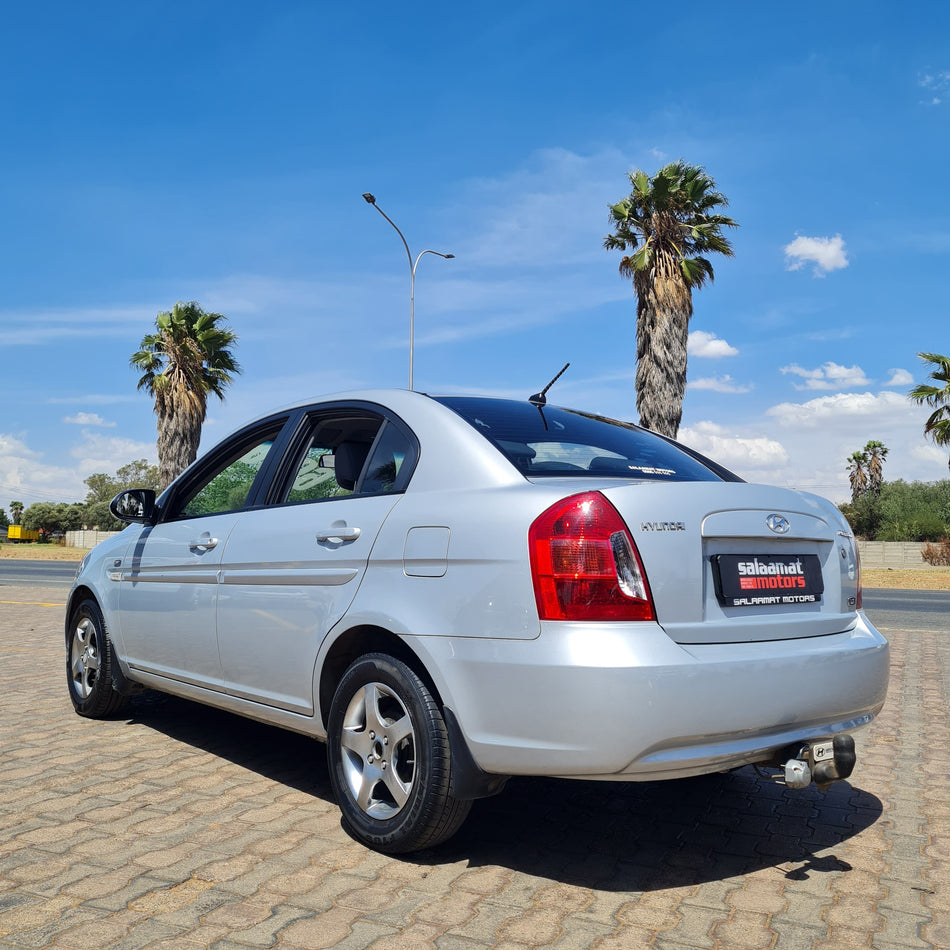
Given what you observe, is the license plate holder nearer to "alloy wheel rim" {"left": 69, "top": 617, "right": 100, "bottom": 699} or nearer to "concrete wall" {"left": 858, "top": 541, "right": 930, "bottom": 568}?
"alloy wheel rim" {"left": 69, "top": 617, "right": 100, "bottom": 699}

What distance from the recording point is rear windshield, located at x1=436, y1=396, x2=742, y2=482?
336cm

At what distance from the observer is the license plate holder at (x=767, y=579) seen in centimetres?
302

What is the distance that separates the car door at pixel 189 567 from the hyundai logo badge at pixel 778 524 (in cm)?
228

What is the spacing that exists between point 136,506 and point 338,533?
2008mm

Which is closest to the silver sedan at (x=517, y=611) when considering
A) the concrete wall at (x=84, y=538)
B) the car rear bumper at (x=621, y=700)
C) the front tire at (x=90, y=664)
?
the car rear bumper at (x=621, y=700)

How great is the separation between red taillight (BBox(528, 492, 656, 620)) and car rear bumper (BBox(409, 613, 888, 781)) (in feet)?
0.20

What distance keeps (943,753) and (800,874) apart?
241 cm

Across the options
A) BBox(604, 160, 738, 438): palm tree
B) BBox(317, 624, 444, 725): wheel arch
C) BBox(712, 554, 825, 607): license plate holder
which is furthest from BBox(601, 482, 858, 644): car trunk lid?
BBox(604, 160, 738, 438): palm tree

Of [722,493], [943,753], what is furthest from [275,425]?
[943,753]

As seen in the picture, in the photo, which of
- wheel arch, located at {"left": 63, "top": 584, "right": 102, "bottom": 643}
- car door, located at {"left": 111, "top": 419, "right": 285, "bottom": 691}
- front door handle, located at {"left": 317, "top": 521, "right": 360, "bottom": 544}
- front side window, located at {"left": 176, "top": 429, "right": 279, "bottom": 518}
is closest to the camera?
front door handle, located at {"left": 317, "top": 521, "right": 360, "bottom": 544}

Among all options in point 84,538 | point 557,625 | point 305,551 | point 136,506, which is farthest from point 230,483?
point 84,538

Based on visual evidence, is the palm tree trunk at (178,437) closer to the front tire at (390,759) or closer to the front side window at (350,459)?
the front side window at (350,459)

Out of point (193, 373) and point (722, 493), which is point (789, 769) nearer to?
point (722, 493)

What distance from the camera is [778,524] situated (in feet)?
10.5
